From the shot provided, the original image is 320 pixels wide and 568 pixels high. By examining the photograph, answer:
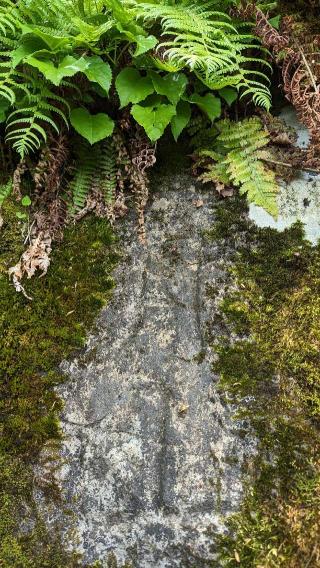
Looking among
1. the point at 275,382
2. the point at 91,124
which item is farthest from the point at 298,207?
the point at 91,124

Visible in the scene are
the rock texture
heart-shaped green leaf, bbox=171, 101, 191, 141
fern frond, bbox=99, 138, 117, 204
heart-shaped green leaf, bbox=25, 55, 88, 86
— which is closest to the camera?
the rock texture

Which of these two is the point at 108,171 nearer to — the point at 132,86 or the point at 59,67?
the point at 132,86

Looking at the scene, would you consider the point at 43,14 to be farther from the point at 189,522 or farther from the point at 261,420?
the point at 189,522

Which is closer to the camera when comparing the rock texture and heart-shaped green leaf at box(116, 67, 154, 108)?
the rock texture

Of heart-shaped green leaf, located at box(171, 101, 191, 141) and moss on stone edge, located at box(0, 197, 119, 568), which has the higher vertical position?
heart-shaped green leaf, located at box(171, 101, 191, 141)

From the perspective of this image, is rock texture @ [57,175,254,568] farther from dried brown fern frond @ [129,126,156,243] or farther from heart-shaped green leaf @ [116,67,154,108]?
heart-shaped green leaf @ [116,67,154,108]

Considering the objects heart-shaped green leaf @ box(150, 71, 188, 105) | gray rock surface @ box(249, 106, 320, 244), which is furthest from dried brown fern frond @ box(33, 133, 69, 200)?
gray rock surface @ box(249, 106, 320, 244)

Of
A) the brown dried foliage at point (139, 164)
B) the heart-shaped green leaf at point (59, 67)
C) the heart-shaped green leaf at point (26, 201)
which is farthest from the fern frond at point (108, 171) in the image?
the heart-shaped green leaf at point (59, 67)

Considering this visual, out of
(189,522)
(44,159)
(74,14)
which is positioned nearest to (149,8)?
(74,14)

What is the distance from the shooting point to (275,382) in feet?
9.10

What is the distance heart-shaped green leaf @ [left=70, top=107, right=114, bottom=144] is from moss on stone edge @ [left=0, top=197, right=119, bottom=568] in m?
0.61

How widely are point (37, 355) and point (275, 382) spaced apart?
151 cm

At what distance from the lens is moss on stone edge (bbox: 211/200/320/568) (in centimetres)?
241

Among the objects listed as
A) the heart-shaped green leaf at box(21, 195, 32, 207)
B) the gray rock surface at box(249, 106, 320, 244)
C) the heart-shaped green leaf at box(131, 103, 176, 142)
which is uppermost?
the heart-shaped green leaf at box(131, 103, 176, 142)
